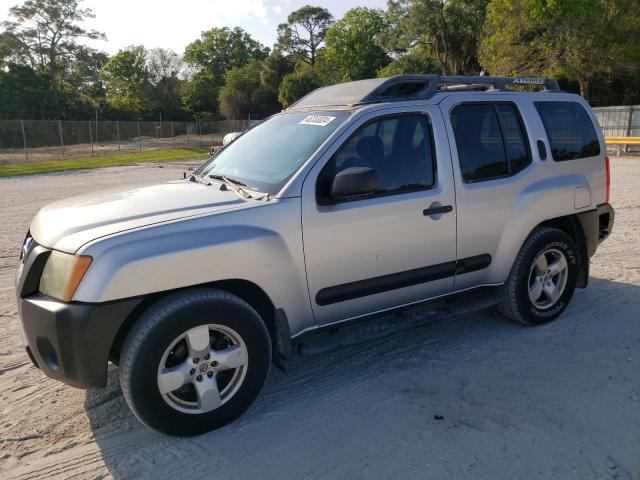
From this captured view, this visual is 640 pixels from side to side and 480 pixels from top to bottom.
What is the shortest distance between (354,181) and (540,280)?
232cm

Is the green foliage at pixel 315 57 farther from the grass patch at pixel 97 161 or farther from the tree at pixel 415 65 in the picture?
the grass patch at pixel 97 161

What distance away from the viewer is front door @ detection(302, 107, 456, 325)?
11.1ft

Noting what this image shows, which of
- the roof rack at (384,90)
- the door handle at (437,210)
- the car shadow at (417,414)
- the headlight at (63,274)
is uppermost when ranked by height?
the roof rack at (384,90)

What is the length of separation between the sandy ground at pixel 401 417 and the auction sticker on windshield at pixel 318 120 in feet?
5.85

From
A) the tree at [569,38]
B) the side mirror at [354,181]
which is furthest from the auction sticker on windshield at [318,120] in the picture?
the tree at [569,38]

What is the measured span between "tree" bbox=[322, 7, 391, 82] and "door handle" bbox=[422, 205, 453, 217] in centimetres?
6092

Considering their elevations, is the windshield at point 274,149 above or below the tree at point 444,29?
below

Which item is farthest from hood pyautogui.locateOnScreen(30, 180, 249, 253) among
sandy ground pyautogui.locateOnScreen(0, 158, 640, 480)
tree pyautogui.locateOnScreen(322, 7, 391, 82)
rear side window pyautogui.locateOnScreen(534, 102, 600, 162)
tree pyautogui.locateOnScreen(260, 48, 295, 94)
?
tree pyautogui.locateOnScreen(260, 48, 295, 94)

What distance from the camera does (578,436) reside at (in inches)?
121

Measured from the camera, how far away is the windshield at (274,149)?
355cm

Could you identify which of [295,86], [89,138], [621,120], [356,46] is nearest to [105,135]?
[89,138]

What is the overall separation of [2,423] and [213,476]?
1510 mm

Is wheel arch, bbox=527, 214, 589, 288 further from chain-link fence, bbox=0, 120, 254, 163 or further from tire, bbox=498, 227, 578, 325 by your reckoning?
chain-link fence, bbox=0, 120, 254, 163

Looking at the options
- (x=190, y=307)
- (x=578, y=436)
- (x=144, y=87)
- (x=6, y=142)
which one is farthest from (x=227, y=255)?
(x=144, y=87)
